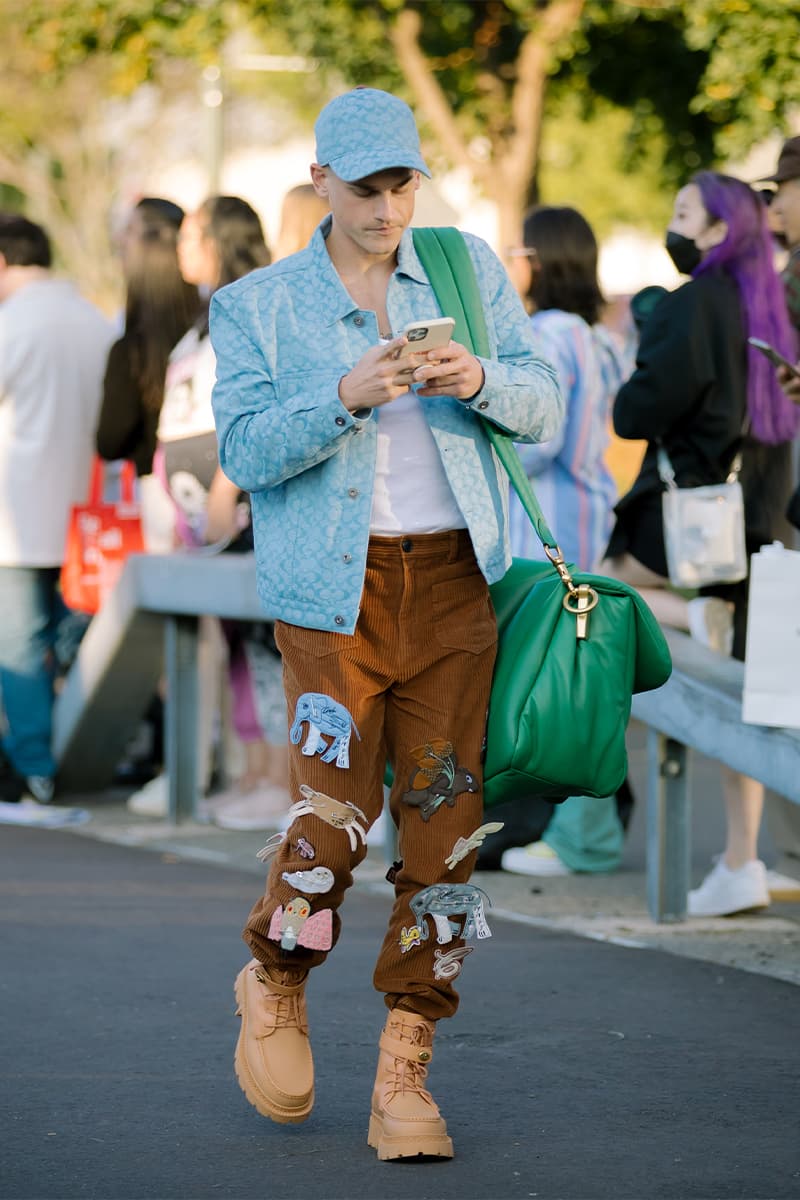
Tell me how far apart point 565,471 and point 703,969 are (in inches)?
80.1

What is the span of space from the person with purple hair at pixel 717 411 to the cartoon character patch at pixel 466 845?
236 cm

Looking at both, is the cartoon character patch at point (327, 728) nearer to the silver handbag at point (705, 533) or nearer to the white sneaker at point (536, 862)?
the silver handbag at point (705, 533)

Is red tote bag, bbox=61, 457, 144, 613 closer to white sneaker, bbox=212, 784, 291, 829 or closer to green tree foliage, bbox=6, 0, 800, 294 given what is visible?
white sneaker, bbox=212, 784, 291, 829

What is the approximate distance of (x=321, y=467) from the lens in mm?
4188

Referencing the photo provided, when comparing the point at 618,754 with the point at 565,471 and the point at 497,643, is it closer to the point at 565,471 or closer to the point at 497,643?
the point at 497,643

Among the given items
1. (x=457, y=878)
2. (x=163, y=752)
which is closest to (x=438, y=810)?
A: (x=457, y=878)

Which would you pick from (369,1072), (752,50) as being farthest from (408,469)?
(752,50)

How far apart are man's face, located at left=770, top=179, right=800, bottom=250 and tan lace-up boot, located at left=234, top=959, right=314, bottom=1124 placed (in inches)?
120

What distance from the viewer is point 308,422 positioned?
13.3 ft

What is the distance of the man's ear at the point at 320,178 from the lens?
13.8 feet

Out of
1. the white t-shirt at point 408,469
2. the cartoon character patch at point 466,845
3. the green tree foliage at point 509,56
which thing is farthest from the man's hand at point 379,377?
the green tree foliage at point 509,56

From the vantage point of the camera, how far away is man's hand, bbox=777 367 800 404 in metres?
5.76

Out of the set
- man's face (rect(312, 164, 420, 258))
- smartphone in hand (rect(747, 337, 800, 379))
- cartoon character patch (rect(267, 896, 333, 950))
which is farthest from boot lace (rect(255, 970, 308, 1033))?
smartphone in hand (rect(747, 337, 800, 379))

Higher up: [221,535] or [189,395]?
[189,395]
